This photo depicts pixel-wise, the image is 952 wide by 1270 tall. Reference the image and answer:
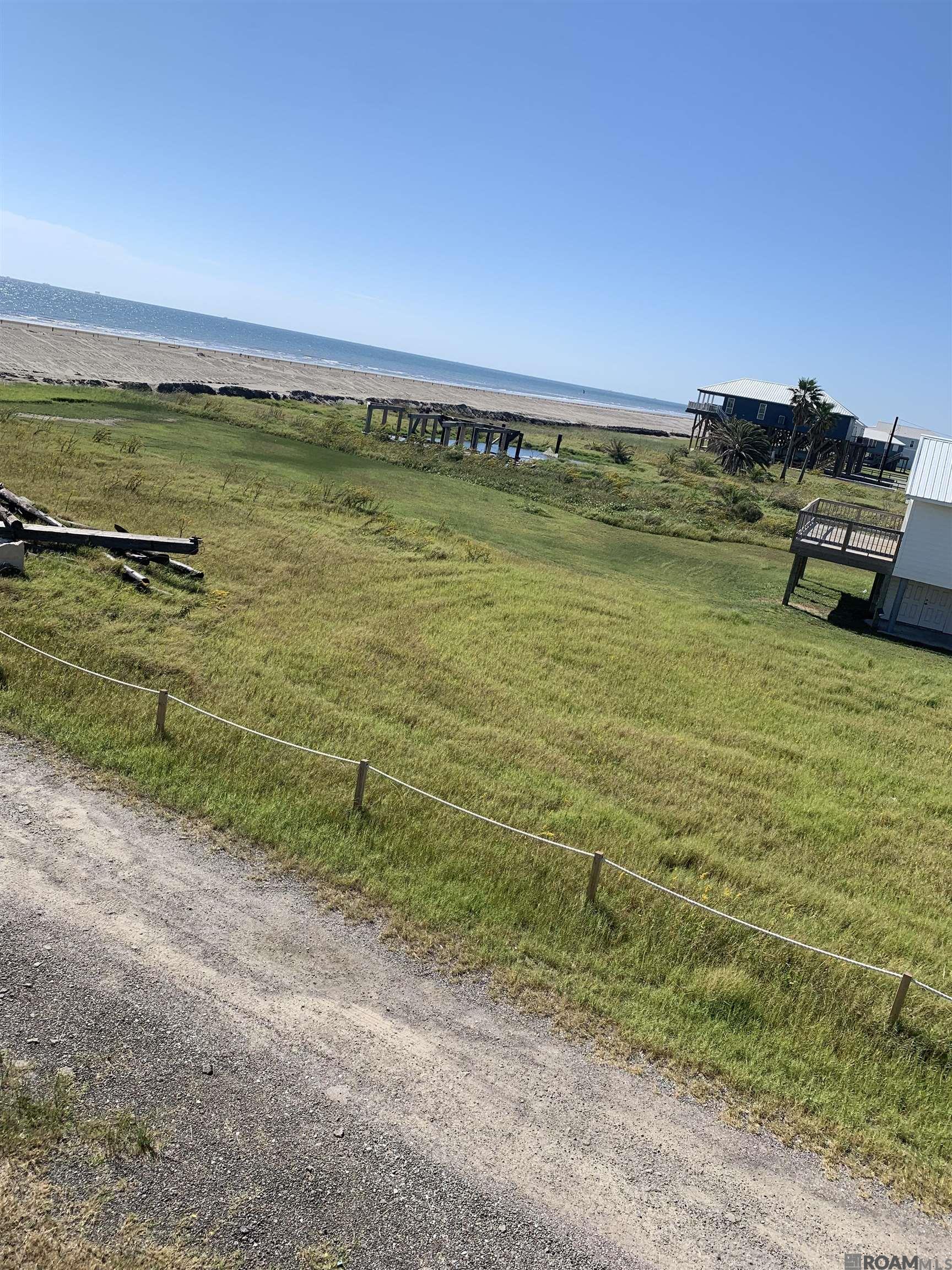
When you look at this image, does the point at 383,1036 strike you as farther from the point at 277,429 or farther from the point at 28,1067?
the point at 277,429

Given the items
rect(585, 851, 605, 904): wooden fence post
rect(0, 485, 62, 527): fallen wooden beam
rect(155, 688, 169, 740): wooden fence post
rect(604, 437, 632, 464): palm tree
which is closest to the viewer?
rect(585, 851, 605, 904): wooden fence post

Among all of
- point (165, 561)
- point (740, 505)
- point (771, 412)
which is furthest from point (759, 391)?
point (165, 561)

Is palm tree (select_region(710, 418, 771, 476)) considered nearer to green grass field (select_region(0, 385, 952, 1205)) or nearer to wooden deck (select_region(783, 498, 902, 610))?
wooden deck (select_region(783, 498, 902, 610))

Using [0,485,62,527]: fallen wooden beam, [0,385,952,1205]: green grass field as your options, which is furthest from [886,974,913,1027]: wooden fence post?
[0,485,62,527]: fallen wooden beam

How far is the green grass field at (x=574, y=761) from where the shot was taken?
922 centimetres

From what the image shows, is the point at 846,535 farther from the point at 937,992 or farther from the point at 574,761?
the point at 937,992

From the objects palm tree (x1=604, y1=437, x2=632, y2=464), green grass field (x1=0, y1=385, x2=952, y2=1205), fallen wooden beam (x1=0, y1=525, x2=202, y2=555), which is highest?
palm tree (x1=604, y1=437, x2=632, y2=464)

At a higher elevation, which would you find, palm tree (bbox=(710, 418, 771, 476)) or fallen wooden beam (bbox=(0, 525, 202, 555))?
palm tree (bbox=(710, 418, 771, 476))

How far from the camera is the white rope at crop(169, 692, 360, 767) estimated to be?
12430mm

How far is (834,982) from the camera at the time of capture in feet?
33.0

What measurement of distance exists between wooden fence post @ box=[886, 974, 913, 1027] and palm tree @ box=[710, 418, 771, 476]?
70.7 m

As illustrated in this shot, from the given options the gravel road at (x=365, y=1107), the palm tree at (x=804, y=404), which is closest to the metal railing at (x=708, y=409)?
the palm tree at (x=804, y=404)

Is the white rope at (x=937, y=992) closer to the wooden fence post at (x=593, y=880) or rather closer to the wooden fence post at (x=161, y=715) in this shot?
the wooden fence post at (x=593, y=880)

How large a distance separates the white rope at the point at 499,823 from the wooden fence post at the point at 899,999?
146 inches
